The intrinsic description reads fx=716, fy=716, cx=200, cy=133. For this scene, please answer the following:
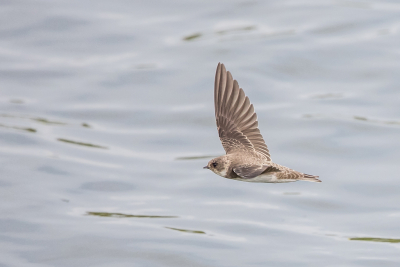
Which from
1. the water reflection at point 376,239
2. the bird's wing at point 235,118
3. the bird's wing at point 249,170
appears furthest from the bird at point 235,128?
the water reflection at point 376,239

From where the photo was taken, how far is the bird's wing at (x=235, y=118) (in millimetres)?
6152

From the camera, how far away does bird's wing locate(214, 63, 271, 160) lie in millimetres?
6152

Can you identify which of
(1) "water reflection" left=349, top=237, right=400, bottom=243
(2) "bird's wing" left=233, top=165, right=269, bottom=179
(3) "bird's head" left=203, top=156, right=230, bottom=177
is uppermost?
(2) "bird's wing" left=233, top=165, right=269, bottom=179

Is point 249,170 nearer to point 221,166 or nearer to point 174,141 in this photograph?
point 221,166

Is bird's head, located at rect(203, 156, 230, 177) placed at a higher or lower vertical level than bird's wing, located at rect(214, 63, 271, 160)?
lower

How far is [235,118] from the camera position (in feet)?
20.7

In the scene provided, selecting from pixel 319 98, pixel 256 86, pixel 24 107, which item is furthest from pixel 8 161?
pixel 319 98

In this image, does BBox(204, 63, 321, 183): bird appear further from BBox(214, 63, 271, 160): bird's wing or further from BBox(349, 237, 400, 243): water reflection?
BBox(349, 237, 400, 243): water reflection

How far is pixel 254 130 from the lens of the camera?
20.4 feet

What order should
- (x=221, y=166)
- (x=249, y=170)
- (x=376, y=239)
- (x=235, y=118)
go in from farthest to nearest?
(x=376, y=239) < (x=235, y=118) < (x=221, y=166) < (x=249, y=170)

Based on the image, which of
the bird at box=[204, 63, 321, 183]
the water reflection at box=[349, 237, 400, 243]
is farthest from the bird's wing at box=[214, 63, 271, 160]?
the water reflection at box=[349, 237, 400, 243]

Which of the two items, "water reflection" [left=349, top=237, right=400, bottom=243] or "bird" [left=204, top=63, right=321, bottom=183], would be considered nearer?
"bird" [left=204, top=63, right=321, bottom=183]

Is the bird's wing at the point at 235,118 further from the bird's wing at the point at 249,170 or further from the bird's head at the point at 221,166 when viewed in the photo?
the bird's wing at the point at 249,170

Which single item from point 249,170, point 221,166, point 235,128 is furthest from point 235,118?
point 249,170
